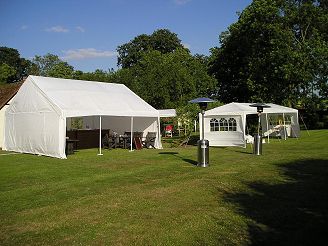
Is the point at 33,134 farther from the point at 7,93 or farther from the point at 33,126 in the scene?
the point at 7,93

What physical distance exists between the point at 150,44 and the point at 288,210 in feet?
187

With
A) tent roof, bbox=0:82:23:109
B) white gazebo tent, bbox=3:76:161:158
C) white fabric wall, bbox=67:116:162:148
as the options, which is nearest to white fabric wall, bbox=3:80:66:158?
white gazebo tent, bbox=3:76:161:158

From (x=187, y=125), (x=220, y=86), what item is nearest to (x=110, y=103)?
(x=187, y=125)

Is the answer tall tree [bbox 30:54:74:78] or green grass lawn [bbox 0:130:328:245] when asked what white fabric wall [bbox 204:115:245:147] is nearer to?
Result: green grass lawn [bbox 0:130:328:245]

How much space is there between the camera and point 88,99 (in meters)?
17.8

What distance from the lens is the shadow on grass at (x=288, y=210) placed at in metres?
5.19

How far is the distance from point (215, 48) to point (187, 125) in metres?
22.6

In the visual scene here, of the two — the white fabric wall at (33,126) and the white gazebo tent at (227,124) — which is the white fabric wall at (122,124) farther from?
the white fabric wall at (33,126)

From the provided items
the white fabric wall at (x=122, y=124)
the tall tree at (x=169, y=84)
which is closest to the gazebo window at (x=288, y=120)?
the white fabric wall at (x=122, y=124)

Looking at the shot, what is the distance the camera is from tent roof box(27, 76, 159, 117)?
1641cm

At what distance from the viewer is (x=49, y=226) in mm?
5762

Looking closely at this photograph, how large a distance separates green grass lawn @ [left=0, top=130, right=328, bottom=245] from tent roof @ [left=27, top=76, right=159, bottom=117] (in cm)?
471

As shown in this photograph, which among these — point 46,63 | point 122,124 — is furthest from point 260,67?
point 46,63

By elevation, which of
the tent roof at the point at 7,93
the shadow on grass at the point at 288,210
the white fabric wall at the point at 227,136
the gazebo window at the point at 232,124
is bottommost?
the shadow on grass at the point at 288,210
